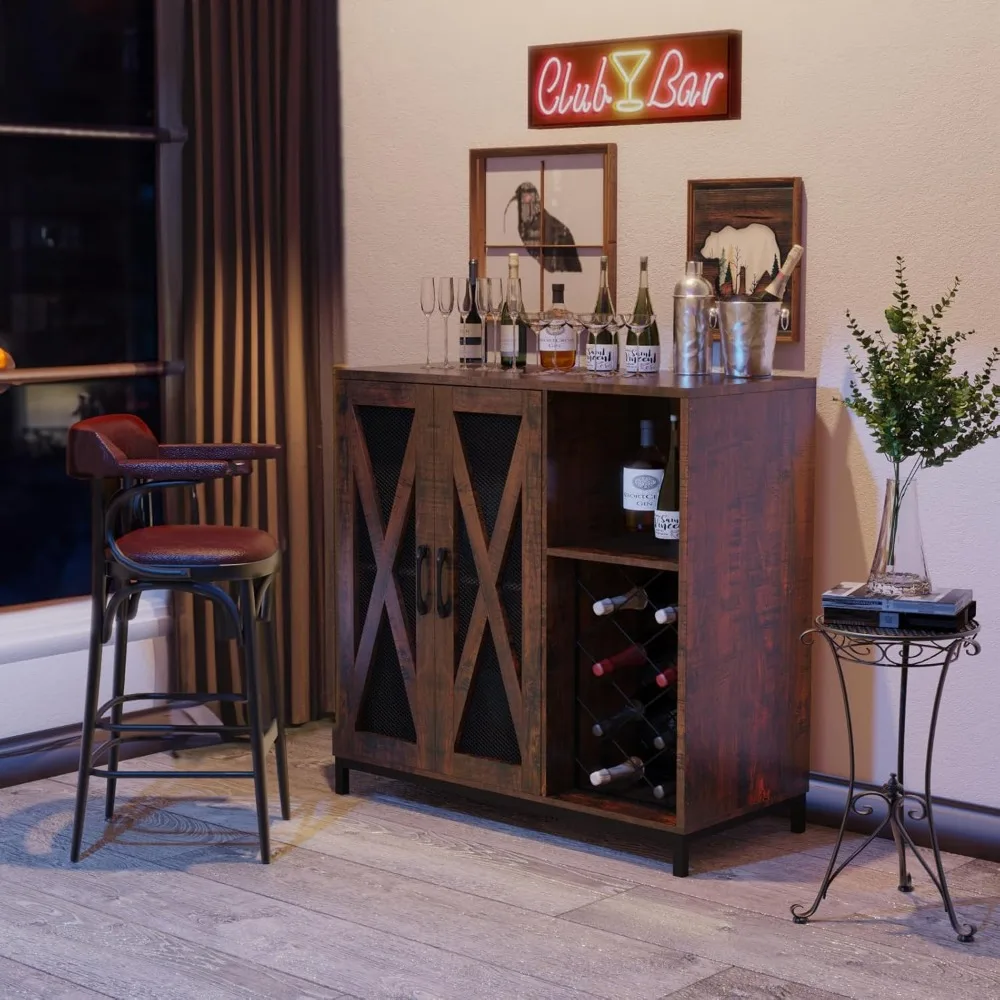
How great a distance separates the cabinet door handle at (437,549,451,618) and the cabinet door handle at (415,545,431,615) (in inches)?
1.7

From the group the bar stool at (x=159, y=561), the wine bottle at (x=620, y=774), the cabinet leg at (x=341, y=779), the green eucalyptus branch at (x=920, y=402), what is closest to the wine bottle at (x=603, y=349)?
the green eucalyptus branch at (x=920, y=402)

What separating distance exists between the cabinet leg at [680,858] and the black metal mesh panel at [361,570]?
106 centimetres

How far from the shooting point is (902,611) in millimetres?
3498

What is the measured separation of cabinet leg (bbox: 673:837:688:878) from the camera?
390cm

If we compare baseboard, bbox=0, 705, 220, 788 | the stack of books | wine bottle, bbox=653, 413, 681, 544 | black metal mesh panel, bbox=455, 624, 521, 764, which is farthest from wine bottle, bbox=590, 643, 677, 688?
baseboard, bbox=0, 705, 220, 788

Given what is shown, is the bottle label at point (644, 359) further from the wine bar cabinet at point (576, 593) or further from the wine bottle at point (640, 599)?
the wine bottle at point (640, 599)

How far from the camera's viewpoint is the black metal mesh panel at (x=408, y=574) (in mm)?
4332

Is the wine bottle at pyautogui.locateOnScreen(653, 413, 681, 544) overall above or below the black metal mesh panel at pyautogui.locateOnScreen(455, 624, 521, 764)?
above

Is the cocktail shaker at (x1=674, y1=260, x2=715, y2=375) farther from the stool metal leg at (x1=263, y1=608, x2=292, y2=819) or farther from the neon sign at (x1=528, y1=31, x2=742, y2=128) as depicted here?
the stool metal leg at (x1=263, y1=608, x2=292, y2=819)

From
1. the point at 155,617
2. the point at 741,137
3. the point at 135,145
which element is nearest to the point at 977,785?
the point at 741,137

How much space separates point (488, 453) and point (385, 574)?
1.53 feet

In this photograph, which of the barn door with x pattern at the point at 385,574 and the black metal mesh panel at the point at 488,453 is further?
the barn door with x pattern at the point at 385,574

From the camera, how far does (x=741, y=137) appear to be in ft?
13.9

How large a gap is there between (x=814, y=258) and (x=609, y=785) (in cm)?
141
